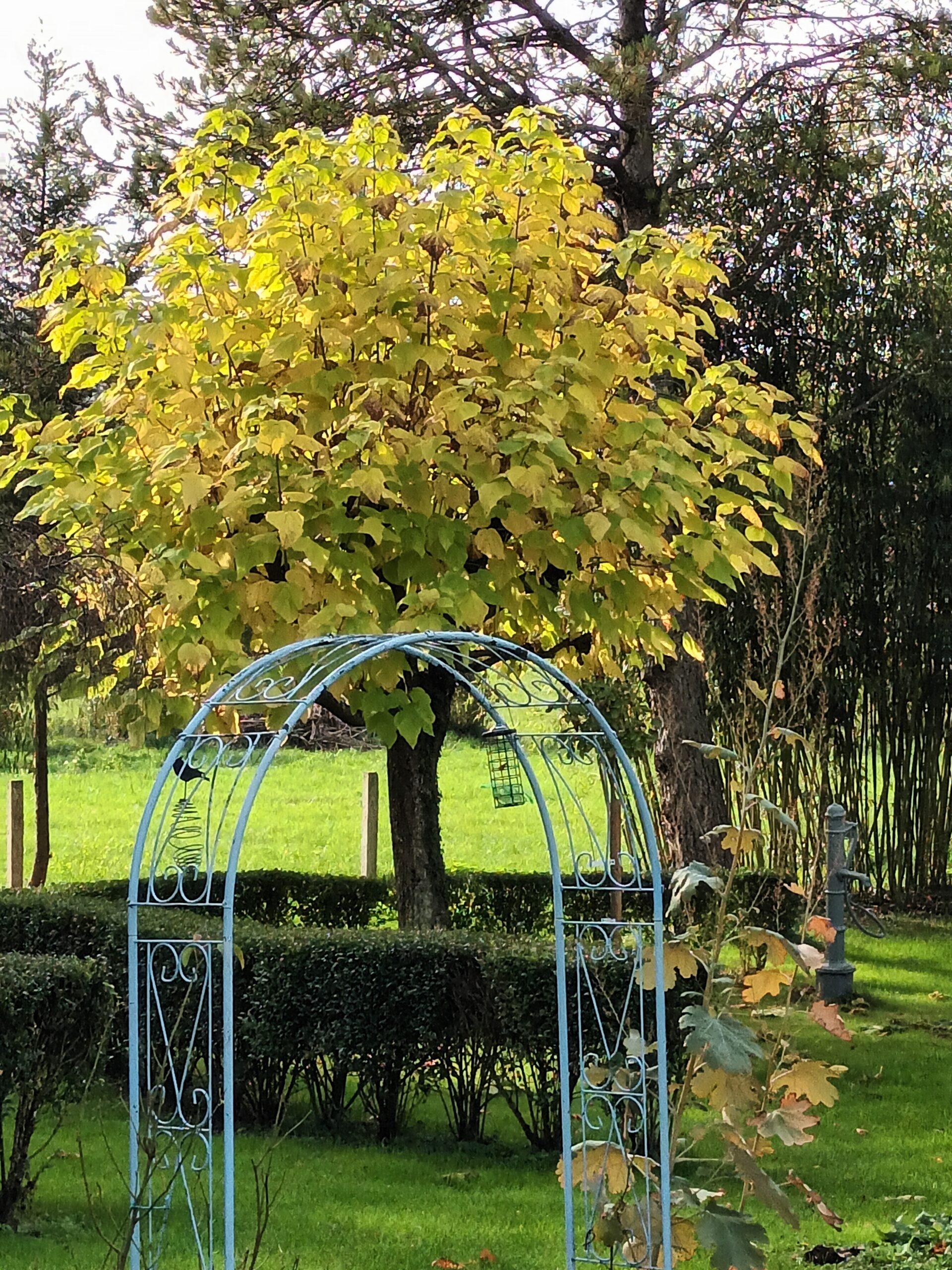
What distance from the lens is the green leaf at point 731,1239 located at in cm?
303

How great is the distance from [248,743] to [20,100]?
6.90 m

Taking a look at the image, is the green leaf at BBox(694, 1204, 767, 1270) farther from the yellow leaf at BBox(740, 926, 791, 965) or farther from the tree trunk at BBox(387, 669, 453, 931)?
the tree trunk at BBox(387, 669, 453, 931)

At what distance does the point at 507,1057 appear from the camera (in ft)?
16.6

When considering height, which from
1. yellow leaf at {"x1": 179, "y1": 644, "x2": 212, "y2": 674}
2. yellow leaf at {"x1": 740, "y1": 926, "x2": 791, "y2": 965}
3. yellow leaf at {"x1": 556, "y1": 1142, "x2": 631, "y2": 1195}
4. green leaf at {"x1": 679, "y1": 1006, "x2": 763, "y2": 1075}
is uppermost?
yellow leaf at {"x1": 179, "y1": 644, "x2": 212, "y2": 674}

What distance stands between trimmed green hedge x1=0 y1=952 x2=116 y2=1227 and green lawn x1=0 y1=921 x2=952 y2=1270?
167 millimetres

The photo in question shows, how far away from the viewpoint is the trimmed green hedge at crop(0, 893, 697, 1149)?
4.81 meters

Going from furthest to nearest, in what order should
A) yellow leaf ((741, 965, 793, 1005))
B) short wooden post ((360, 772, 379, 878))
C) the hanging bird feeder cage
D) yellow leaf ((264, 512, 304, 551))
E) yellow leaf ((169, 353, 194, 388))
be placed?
short wooden post ((360, 772, 379, 878)), yellow leaf ((169, 353, 194, 388)), yellow leaf ((264, 512, 304, 551)), the hanging bird feeder cage, yellow leaf ((741, 965, 793, 1005))

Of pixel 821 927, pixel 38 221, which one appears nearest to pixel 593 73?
pixel 38 221

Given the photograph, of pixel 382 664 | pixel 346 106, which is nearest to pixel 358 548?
pixel 382 664

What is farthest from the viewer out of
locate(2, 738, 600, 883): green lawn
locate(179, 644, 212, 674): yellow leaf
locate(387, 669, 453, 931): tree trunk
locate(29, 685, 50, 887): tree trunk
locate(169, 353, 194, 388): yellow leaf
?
locate(2, 738, 600, 883): green lawn

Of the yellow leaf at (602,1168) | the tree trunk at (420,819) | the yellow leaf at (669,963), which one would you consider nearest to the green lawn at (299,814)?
the tree trunk at (420,819)

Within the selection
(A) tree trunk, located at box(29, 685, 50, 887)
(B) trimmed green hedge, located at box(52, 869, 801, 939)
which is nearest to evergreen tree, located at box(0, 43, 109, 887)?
(A) tree trunk, located at box(29, 685, 50, 887)

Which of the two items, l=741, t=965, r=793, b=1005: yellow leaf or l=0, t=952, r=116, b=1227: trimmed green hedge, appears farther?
l=0, t=952, r=116, b=1227: trimmed green hedge

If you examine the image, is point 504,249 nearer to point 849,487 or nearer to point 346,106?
point 346,106
